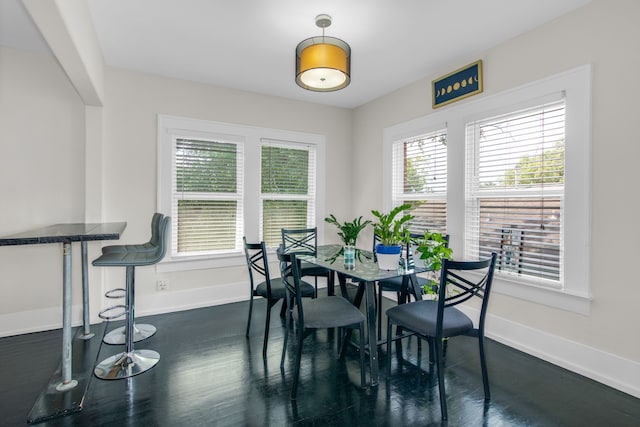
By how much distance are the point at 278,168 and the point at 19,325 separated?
3043 millimetres

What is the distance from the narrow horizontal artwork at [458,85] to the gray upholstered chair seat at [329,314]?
229 cm

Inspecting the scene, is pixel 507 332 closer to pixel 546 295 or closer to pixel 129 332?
pixel 546 295

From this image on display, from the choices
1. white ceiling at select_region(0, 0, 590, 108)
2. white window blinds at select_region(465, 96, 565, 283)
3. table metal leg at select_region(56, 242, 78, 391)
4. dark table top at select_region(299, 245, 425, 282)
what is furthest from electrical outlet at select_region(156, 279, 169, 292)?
white window blinds at select_region(465, 96, 565, 283)

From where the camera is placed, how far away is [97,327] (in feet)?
10.4

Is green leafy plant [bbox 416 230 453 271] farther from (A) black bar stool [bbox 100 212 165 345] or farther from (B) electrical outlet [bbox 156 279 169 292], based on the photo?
(B) electrical outlet [bbox 156 279 169 292]

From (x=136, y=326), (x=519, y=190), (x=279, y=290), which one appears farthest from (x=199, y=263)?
(x=519, y=190)

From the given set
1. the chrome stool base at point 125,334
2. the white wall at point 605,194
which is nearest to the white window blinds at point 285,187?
the chrome stool base at point 125,334

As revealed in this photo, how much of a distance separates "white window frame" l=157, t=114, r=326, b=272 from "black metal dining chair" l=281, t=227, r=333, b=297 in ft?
1.31

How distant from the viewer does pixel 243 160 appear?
3990 millimetres

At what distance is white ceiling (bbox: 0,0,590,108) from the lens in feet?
7.63

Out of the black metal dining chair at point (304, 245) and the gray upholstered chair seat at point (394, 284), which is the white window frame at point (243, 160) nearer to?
the black metal dining chair at point (304, 245)

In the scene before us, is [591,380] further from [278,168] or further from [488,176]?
[278,168]

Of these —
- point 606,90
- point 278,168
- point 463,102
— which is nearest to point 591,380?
point 606,90

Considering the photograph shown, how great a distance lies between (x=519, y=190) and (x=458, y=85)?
119 centimetres
